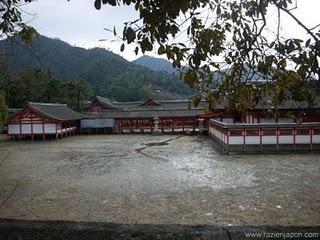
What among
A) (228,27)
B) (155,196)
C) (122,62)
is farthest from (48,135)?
(122,62)

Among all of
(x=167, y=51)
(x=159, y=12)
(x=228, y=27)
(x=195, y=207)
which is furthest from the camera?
(x=195, y=207)

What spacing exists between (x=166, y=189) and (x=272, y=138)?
36.6 ft

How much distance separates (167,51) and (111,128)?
39.3 m

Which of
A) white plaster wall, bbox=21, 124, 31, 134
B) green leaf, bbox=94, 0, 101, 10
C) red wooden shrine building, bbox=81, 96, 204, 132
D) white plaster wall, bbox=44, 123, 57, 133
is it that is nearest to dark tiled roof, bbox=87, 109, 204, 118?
red wooden shrine building, bbox=81, 96, 204, 132

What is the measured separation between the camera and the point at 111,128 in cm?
4275

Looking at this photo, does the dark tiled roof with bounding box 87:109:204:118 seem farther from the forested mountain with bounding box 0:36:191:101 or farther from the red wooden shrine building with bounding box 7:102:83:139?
the forested mountain with bounding box 0:36:191:101

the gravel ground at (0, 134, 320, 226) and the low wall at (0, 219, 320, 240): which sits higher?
the low wall at (0, 219, 320, 240)

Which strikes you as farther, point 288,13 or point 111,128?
point 111,128

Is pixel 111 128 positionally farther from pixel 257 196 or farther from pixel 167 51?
pixel 167 51

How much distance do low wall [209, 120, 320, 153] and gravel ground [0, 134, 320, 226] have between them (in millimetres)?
1231

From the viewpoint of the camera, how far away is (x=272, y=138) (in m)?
22.2

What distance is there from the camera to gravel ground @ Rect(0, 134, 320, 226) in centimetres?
975

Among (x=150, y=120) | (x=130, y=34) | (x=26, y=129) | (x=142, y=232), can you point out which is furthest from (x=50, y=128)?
(x=142, y=232)

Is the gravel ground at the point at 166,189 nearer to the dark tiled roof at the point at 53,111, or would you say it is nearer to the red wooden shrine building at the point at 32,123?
the red wooden shrine building at the point at 32,123
